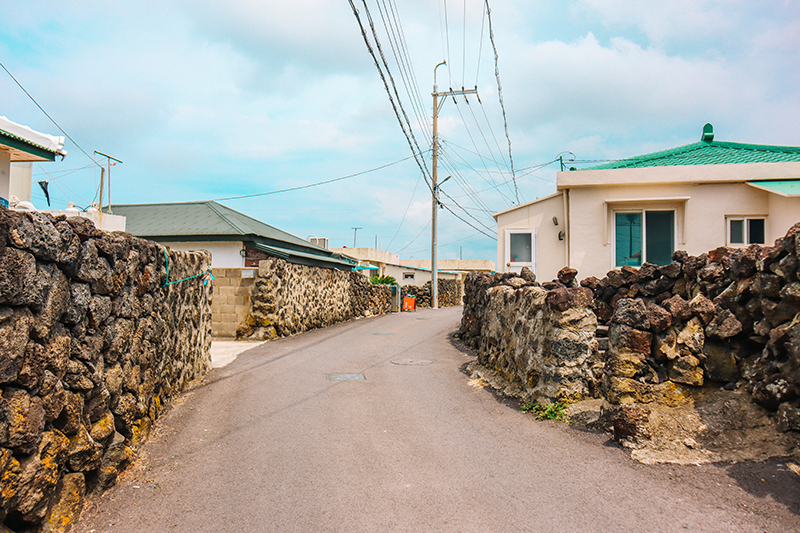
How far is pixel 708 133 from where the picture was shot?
52.9 feet

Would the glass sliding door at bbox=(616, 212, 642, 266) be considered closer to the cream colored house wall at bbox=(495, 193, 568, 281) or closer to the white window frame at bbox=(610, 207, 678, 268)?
the white window frame at bbox=(610, 207, 678, 268)

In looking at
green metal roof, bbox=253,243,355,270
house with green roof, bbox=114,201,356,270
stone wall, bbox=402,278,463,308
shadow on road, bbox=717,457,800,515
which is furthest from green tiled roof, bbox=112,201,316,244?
shadow on road, bbox=717,457,800,515

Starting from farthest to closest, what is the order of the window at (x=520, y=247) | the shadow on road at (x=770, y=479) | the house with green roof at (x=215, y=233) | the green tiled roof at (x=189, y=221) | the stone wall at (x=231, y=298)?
the green tiled roof at (x=189, y=221) < the house with green roof at (x=215, y=233) < the stone wall at (x=231, y=298) < the window at (x=520, y=247) < the shadow on road at (x=770, y=479)

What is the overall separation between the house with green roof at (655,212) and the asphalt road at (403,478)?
7.01m

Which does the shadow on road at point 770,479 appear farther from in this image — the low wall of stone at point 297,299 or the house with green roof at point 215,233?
the house with green roof at point 215,233

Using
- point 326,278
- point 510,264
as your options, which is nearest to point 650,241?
point 510,264

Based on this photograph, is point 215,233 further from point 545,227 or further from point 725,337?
point 725,337

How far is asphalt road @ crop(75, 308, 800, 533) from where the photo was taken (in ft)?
13.3

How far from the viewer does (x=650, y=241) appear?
13133 millimetres

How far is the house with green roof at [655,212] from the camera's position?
12.2 meters

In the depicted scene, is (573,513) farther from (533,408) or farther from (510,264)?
(510,264)

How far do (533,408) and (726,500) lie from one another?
3.25 meters

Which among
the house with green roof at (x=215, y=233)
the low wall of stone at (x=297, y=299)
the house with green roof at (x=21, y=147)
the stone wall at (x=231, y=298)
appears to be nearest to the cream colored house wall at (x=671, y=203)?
the low wall of stone at (x=297, y=299)

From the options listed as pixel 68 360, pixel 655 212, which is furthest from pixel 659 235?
pixel 68 360
